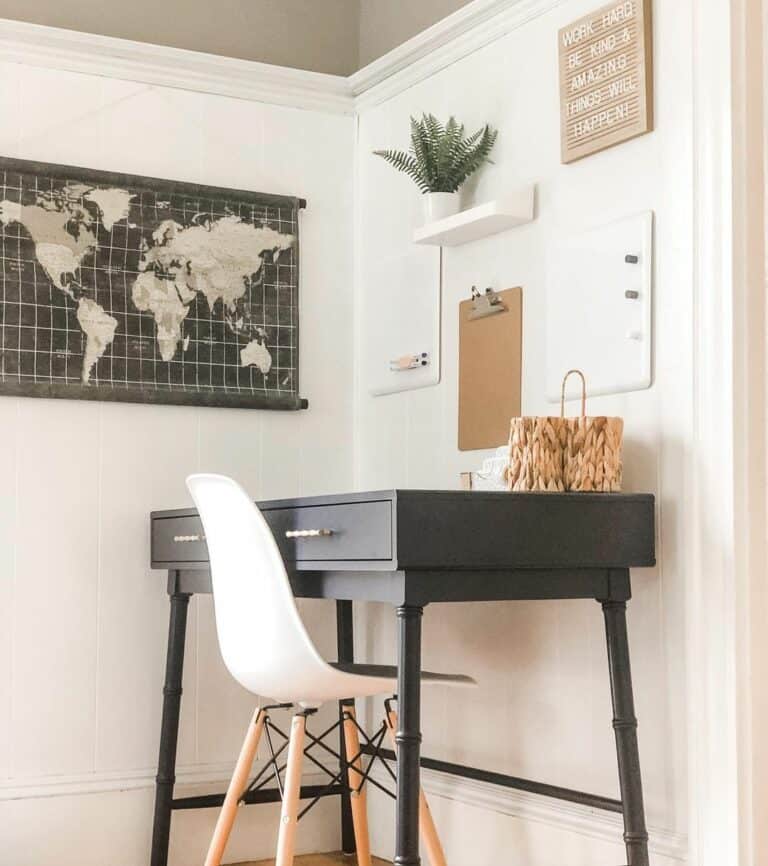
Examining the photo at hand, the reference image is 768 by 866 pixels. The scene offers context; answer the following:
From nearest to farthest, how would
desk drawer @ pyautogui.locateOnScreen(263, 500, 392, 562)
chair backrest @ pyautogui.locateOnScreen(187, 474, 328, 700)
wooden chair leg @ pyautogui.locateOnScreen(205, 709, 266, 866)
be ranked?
desk drawer @ pyautogui.locateOnScreen(263, 500, 392, 562) → chair backrest @ pyautogui.locateOnScreen(187, 474, 328, 700) → wooden chair leg @ pyautogui.locateOnScreen(205, 709, 266, 866)

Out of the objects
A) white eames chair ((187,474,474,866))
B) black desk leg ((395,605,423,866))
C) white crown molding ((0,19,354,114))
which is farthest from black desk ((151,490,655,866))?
white crown molding ((0,19,354,114))

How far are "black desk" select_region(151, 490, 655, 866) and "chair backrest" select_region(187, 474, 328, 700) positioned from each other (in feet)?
0.33

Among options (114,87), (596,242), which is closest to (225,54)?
(114,87)

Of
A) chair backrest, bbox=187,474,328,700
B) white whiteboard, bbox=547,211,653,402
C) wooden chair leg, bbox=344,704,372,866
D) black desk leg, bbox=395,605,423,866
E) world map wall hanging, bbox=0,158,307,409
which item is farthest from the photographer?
world map wall hanging, bbox=0,158,307,409

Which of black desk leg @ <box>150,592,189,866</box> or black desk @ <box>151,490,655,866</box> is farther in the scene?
black desk leg @ <box>150,592,189,866</box>

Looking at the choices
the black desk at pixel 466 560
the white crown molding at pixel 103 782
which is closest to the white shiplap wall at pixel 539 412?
the black desk at pixel 466 560

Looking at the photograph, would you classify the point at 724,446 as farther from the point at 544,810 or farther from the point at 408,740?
the point at 544,810

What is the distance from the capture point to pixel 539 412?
2.86 metres

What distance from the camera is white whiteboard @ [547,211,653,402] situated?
2.58m

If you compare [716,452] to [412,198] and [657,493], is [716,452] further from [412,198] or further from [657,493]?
[412,198]

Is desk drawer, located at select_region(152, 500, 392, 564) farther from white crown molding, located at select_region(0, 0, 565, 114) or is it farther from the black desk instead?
white crown molding, located at select_region(0, 0, 565, 114)

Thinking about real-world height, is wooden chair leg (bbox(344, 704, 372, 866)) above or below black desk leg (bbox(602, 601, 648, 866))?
below

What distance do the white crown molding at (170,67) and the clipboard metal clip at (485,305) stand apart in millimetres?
887

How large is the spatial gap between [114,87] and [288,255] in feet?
2.06
